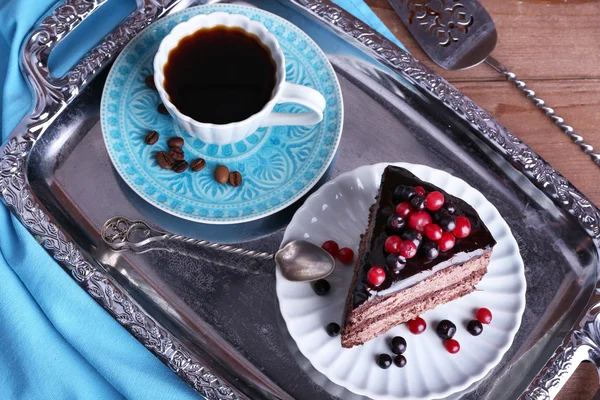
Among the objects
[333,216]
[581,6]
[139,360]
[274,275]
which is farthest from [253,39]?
[581,6]

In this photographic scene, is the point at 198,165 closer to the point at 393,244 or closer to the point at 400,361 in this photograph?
the point at 393,244

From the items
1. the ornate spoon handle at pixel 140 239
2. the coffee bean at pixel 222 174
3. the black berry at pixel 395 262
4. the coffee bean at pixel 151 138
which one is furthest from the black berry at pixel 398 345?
the coffee bean at pixel 151 138

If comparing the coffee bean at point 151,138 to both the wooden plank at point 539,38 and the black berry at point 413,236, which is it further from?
the wooden plank at point 539,38

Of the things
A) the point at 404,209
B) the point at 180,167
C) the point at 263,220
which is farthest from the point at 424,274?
the point at 180,167

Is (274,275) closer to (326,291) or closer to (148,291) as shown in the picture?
(326,291)

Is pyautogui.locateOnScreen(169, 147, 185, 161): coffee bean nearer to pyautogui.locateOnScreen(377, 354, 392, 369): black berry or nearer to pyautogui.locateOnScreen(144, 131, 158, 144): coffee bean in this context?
pyautogui.locateOnScreen(144, 131, 158, 144): coffee bean

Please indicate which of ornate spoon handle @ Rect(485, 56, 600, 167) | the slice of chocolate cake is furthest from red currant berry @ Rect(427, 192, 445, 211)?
ornate spoon handle @ Rect(485, 56, 600, 167)

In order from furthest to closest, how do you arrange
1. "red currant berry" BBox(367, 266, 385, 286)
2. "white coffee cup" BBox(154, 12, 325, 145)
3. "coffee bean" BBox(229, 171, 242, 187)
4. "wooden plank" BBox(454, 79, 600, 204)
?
"wooden plank" BBox(454, 79, 600, 204) → "coffee bean" BBox(229, 171, 242, 187) → "white coffee cup" BBox(154, 12, 325, 145) → "red currant berry" BBox(367, 266, 385, 286)

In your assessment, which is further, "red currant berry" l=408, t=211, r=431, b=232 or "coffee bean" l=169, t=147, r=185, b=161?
"coffee bean" l=169, t=147, r=185, b=161
